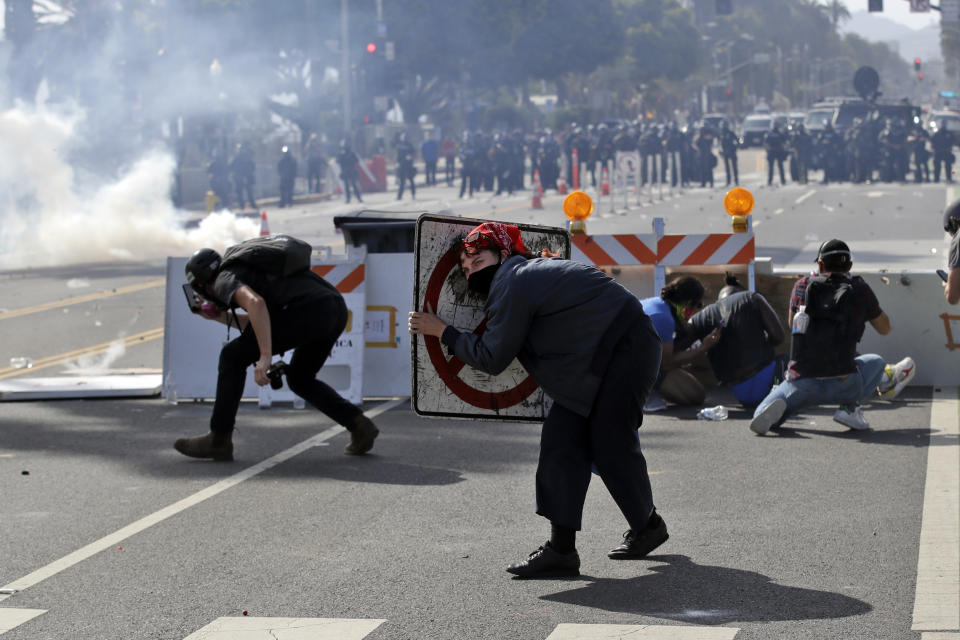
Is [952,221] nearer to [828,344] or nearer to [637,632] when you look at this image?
[828,344]

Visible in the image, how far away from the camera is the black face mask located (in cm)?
570

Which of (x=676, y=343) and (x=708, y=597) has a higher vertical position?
(x=676, y=343)

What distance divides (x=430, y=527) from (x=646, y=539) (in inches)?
47.2

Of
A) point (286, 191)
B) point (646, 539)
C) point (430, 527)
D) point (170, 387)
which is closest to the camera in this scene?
point (646, 539)

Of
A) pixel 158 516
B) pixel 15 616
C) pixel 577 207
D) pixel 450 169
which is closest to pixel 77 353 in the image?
pixel 577 207

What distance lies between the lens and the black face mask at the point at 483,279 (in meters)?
5.70

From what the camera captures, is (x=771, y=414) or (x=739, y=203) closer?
(x=771, y=414)

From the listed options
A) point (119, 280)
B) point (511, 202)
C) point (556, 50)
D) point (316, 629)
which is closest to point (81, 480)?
point (316, 629)

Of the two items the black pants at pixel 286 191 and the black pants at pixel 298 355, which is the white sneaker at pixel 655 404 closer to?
the black pants at pixel 298 355

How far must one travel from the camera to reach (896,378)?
1048 centimetres

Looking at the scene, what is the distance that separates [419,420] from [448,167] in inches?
1752

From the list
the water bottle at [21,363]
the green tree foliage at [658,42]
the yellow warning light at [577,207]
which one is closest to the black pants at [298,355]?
the yellow warning light at [577,207]

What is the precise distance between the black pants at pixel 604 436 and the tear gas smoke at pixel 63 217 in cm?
1816

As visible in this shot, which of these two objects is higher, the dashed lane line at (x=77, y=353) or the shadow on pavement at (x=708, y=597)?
the dashed lane line at (x=77, y=353)
